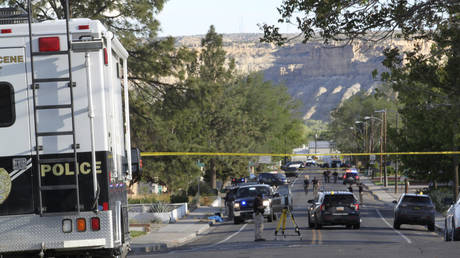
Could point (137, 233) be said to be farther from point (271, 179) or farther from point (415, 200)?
point (271, 179)

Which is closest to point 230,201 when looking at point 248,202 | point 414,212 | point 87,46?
point 248,202

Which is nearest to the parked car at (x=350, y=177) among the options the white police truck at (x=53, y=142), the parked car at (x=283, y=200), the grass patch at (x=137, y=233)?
the parked car at (x=283, y=200)

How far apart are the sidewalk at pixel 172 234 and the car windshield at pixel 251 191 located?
209 centimetres

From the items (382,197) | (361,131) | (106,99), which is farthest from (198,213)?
(361,131)

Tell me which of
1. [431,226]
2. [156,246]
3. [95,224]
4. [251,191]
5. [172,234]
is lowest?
[431,226]

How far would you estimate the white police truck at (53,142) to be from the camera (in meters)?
11.1

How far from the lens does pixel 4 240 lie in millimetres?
11125

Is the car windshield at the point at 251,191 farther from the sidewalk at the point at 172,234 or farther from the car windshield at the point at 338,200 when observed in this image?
the car windshield at the point at 338,200

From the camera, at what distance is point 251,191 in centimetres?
3866

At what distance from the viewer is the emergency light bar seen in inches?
438

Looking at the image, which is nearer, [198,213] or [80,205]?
[80,205]

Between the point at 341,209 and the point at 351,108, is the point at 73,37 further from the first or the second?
the point at 351,108

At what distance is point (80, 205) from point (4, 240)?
110 centimetres

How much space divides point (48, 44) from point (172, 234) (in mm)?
22434
